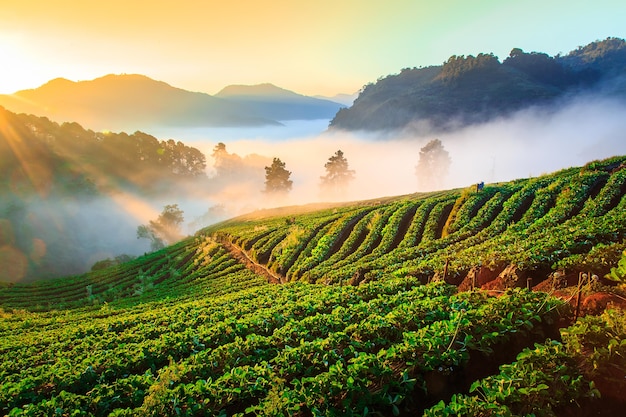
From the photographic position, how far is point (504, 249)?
18469mm

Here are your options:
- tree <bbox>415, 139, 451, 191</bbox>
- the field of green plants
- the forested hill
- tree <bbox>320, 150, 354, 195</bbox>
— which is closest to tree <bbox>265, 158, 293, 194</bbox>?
tree <bbox>320, 150, 354, 195</bbox>

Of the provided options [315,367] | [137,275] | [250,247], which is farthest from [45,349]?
[137,275]

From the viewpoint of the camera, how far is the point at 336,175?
124 m

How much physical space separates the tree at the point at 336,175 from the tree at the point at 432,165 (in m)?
26.3

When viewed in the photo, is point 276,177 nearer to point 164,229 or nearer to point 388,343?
point 164,229

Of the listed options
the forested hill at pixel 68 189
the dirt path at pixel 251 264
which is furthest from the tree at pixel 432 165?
the dirt path at pixel 251 264

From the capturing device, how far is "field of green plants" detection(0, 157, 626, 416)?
7281mm

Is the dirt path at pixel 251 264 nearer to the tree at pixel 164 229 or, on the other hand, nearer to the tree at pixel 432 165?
the tree at pixel 164 229

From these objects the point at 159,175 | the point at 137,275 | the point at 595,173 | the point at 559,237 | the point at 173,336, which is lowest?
the point at 137,275

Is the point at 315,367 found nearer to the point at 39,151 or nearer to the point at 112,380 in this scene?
the point at 112,380

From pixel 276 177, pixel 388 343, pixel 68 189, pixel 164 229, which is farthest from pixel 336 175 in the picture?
pixel 388 343

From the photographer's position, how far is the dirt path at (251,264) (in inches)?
1286

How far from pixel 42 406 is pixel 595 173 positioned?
36.9 metres

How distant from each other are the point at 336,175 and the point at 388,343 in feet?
379
